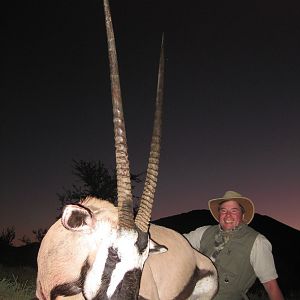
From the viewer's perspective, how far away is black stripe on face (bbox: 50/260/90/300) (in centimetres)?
455

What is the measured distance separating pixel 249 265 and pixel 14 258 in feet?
98.2

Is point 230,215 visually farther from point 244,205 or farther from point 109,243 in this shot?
point 109,243

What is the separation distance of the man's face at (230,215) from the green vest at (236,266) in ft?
0.46

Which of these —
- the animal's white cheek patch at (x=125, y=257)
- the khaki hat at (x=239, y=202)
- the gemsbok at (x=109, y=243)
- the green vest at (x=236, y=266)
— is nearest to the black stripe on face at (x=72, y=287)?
the gemsbok at (x=109, y=243)

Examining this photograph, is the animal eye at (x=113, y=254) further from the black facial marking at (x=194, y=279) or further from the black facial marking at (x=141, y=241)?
the black facial marking at (x=194, y=279)

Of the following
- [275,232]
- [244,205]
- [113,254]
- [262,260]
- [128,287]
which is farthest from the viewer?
[275,232]

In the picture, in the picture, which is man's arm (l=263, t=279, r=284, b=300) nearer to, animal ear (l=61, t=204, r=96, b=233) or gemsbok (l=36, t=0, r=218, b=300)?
gemsbok (l=36, t=0, r=218, b=300)

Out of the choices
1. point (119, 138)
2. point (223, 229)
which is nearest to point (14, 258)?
point (223, 229)

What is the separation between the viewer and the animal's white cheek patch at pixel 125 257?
14.1ft

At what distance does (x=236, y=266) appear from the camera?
6.41m

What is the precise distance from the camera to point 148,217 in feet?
15.2

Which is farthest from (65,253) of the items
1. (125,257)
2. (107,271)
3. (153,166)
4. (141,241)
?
(153,166)

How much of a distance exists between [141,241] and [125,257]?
22cm

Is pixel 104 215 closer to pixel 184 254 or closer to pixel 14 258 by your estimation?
pixel 184 254
